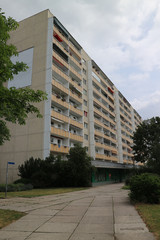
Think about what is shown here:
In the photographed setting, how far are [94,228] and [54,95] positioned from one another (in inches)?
996

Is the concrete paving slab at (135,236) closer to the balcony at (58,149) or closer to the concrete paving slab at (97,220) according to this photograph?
the concrete paving slab at (97,220)

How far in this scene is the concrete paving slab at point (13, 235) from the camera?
5363mm

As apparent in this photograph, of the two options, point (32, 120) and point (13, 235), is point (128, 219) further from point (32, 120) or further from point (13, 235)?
point (32, 120)

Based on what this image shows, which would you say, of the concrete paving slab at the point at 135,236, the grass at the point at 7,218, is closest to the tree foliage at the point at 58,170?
the grass at the point at 7,218

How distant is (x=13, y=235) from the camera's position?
5.61 metres

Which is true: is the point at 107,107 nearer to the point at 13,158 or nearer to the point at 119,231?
the point at 13,158

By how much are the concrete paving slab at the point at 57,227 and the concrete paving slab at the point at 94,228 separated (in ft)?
0.75

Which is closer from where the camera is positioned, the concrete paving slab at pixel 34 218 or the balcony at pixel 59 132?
the concrete paving slab at pixel 34 218

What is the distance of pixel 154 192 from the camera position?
10.9m

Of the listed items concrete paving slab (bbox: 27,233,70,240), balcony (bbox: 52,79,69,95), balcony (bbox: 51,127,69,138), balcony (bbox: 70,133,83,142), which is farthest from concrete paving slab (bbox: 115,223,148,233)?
balcony (bbox: 52,79,69,95)

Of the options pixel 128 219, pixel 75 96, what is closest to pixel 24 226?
pixel 128 219

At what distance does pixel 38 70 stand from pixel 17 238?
28880 mm

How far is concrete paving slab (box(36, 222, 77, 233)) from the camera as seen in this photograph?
19.7ft

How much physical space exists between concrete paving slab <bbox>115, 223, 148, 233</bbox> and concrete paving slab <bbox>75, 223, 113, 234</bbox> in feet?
0.76
